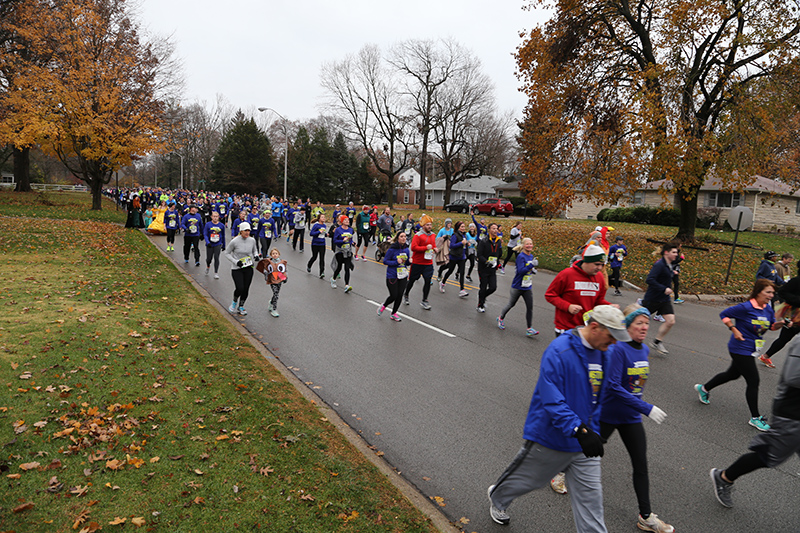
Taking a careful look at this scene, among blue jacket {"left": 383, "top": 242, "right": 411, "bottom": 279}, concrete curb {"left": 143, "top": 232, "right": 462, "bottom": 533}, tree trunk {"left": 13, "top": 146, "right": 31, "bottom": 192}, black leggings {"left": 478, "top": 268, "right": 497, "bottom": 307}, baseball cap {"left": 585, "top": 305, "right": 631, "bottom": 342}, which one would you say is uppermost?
tree trunk {"left": 13, "top": 146, "right": 31, "bottom": 192}

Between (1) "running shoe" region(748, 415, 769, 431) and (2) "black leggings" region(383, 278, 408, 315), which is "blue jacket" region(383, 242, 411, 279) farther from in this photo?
(1) "running shoe" region(748, 415, 769, 431)

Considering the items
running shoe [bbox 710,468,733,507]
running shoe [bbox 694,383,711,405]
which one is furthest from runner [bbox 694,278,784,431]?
running shoe [bbox 710,468,733,507]

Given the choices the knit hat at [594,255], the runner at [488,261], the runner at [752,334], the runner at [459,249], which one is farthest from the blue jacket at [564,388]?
the runner at [459,249]

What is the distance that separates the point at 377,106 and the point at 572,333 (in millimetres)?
53181

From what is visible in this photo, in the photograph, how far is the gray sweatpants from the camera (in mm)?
3154

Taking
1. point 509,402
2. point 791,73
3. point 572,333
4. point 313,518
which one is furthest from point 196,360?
point 791,73

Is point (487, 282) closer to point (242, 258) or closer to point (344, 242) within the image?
point (344, 242)

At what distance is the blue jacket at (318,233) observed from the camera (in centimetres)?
1393

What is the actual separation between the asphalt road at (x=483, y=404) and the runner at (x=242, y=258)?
0.53 m

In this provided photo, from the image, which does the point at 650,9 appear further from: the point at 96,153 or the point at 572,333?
the point at 96,153

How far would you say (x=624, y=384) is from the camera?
12.6 ft

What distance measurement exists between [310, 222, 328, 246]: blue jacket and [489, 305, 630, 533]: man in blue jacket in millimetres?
11246

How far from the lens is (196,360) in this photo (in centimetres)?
668

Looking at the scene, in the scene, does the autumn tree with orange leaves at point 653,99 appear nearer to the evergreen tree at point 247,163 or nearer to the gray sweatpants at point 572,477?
the gray sweatpants at point 572,477
